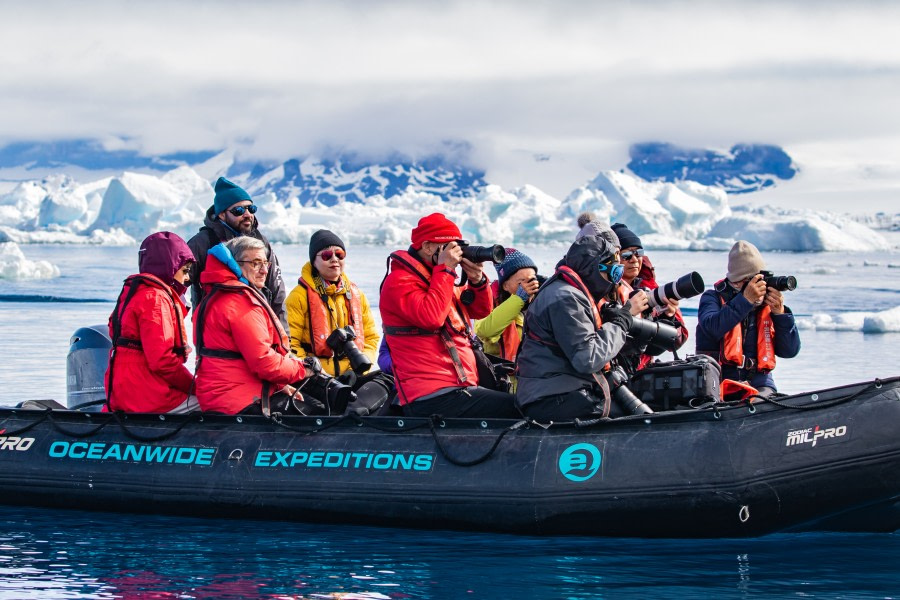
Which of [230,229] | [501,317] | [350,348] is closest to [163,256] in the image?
[230,229]

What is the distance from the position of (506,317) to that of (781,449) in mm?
1499

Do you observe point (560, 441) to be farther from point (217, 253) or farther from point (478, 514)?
point (217, 253)

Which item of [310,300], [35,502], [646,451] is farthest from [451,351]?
[35,502]

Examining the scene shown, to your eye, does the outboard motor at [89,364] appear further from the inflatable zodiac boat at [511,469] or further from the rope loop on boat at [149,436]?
the rope loop on boat at [149,436]

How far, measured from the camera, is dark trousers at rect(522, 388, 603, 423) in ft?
16.5

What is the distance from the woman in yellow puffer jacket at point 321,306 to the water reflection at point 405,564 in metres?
1.18

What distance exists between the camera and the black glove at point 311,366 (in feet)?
18.7

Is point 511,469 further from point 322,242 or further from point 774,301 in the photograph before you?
point 322,242

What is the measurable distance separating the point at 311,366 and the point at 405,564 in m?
1.27

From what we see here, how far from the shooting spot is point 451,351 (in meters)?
5.17

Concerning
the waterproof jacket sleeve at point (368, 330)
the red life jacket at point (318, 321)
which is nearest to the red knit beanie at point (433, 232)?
the red life jacket at point (318, 321)

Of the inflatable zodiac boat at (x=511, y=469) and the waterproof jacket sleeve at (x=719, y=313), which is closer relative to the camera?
the inflatable zodiac boat at (x=511, y=469)

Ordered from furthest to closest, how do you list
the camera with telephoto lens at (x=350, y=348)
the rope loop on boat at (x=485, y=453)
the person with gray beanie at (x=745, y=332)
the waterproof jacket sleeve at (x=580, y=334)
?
1. the person with gray beanie at (x=745, y=332)
2. the camera with telephoto lens at (x=350, y=348)
3. the rope loop on boat at (x=485, y=453)
4. the waterproof jacket sleeve at (x=580, y=334)

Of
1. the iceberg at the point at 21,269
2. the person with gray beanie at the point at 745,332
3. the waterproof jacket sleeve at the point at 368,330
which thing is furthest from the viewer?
the iceberg at the point at 21,269
